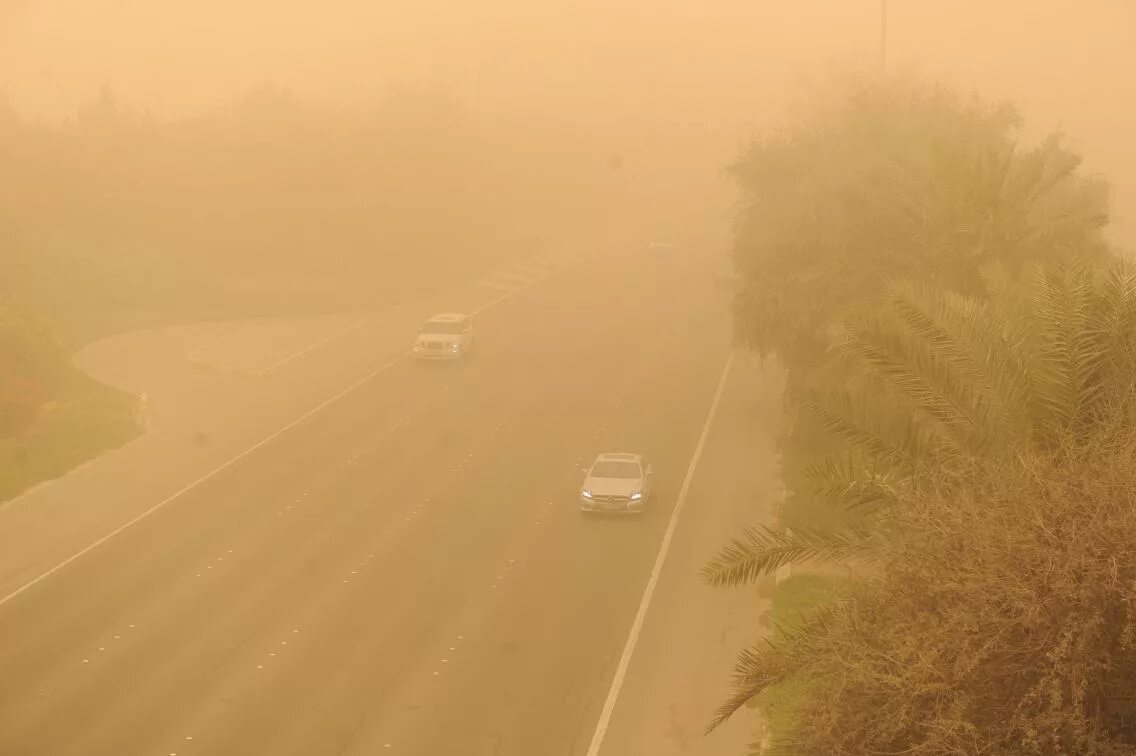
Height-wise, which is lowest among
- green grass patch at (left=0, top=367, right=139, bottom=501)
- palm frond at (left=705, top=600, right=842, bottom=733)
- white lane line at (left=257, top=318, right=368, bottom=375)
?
white lane line at (left=257, top=318, right=368, bottom=375)

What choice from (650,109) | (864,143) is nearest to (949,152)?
(864,143)

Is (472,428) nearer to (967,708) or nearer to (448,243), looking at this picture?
(967,708)

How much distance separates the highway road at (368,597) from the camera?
19203mm

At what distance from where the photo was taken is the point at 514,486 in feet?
106

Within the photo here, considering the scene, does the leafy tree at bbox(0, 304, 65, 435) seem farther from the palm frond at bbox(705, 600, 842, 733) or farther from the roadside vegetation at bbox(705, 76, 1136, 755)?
Result: the palm frond at bbox(705, 600, 842, 733)

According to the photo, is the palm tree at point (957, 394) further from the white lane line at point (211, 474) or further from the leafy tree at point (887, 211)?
the white lane line at point (211, 474)

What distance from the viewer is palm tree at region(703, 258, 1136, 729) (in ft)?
40.6

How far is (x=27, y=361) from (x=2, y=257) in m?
16.4

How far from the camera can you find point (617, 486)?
30125mm

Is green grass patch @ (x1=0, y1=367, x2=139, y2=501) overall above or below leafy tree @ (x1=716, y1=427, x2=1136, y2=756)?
below

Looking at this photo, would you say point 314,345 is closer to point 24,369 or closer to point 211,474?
point 24,369

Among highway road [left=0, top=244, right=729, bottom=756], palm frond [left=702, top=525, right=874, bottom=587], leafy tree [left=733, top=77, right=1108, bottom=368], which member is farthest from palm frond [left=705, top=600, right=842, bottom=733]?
leafy tree [left=733, top=77, right=1108, bottom=368]

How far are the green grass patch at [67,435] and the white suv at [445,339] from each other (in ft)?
33.8

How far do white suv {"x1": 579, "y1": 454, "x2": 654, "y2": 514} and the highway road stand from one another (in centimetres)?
44
